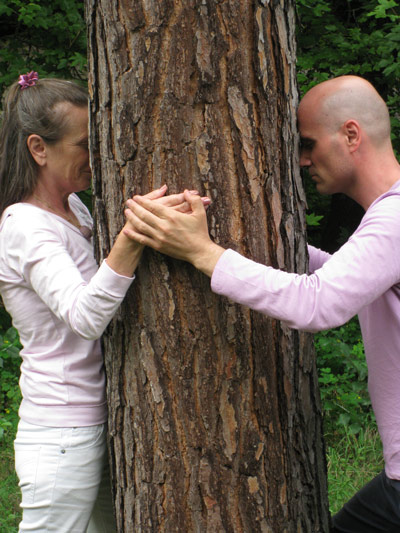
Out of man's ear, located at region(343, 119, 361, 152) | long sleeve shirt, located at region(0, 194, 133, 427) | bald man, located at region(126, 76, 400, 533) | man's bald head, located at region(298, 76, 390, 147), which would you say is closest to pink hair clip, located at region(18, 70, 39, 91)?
long sleeve shirt, located at region(0, 194, 133, 427)

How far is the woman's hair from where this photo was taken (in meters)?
2.39

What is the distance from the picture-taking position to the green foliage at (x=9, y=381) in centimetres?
511

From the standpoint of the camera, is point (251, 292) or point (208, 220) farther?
point (208, 220)

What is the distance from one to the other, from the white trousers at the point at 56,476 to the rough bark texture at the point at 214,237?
0.15m

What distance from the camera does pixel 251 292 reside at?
6.32 ft

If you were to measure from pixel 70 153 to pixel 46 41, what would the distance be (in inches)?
152

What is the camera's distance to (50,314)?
231 cm

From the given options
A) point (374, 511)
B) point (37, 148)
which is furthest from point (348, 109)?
point (374, 511)

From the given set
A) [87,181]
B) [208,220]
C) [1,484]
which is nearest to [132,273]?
[208,220]

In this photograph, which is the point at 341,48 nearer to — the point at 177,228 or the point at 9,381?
the point at 9,381

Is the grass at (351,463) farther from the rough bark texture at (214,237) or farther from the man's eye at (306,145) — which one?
the man's eye at (306,145)

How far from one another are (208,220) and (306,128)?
530 millimetres

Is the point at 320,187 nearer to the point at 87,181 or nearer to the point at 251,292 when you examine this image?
the point at 251,292

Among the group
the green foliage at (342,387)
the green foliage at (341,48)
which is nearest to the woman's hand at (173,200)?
the green foliage at (342,387)
